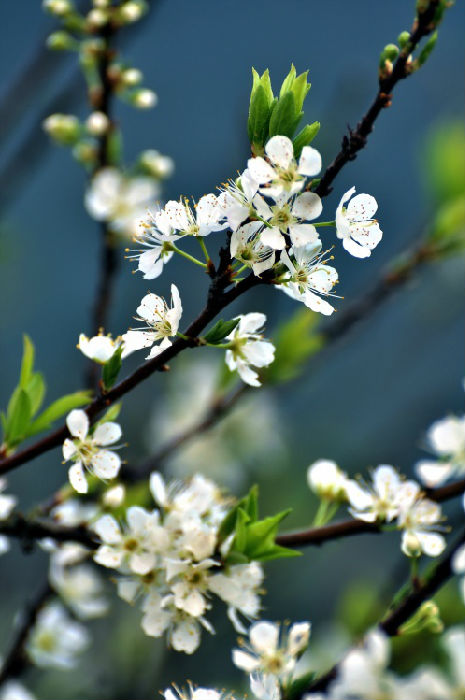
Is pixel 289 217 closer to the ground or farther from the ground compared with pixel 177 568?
farther from the ground

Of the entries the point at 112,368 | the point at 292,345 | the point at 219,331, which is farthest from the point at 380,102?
the point at 292,345

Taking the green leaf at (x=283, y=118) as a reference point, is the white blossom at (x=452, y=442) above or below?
below

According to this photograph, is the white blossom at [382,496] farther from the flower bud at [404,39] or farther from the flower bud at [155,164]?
the flower bud at [155,164]

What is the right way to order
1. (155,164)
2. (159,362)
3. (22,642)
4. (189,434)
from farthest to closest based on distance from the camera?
(155,164)
(189,434)
(22,642)
(159,362)

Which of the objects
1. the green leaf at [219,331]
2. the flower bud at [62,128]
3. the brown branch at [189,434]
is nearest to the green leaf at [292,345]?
the brown branch at [189,434]

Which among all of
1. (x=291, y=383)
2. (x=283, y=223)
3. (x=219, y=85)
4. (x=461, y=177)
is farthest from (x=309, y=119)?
(x=219, y=85)

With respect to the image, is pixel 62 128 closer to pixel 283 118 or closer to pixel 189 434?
pixel 189 434

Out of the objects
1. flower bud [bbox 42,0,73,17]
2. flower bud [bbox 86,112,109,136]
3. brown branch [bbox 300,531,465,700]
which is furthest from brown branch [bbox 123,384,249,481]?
flower bud [bbox 42,0,73,17]
